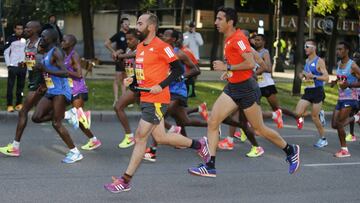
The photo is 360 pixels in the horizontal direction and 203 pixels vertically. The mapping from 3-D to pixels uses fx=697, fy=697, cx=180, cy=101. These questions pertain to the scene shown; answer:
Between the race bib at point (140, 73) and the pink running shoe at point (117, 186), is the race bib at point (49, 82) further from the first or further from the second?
the pink running shoe at point (117, 186)

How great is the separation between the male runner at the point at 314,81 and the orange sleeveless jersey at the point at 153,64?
3.84 m

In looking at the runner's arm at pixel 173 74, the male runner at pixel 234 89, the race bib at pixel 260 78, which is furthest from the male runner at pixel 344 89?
the runner's arm at pixel 173 74

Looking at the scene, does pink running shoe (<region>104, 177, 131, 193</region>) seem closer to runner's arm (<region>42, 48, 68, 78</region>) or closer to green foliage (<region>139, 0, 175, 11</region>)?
runner's arm (<region>42, 48, 68, 78</region>)

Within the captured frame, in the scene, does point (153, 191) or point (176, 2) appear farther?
point (176, 2)

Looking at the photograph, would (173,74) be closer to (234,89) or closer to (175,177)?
(234,89)

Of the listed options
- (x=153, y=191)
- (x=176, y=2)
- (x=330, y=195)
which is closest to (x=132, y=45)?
(x=153, y=191)

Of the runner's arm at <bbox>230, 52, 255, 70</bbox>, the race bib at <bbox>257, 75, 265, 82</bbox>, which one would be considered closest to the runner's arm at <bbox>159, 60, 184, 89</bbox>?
the runner's arm at <bbox>230, 52, 255, 70</bbox>

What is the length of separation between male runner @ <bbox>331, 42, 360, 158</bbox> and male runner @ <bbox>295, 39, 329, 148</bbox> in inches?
11.8

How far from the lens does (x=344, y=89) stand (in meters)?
10.1

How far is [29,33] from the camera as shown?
946 cm

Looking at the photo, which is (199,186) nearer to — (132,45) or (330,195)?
(330,195)

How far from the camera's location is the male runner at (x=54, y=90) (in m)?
8.48

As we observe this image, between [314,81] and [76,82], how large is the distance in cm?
359

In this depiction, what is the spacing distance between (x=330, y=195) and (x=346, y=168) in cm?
181
